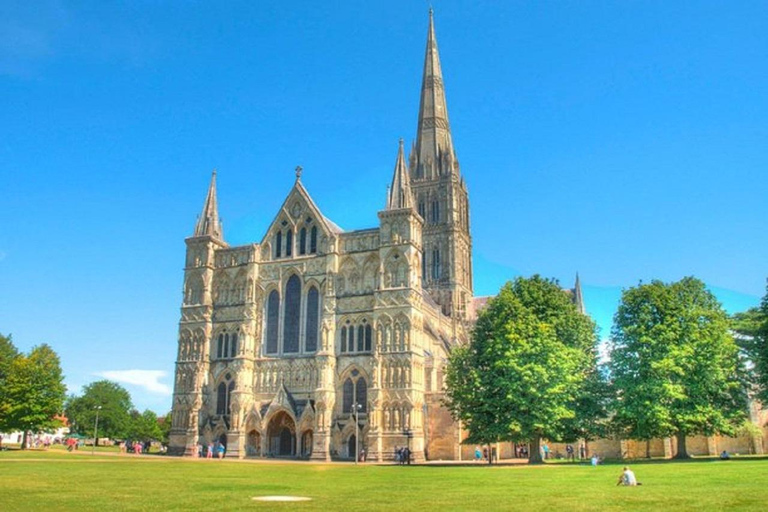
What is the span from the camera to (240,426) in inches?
2315

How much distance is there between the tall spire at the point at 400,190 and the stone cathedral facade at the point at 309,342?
112 millimetres

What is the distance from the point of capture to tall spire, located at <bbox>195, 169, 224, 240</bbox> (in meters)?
67.6

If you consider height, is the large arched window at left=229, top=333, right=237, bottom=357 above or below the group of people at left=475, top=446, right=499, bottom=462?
above

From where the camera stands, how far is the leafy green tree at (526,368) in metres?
43.9

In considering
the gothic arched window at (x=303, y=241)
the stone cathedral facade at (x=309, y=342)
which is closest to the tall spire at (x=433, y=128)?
the stone cathedral facade at (x=309, y=342)

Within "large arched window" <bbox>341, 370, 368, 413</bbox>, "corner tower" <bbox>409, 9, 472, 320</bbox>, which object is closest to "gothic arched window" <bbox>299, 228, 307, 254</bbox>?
"large arched window" <bbox>341, 370, 368, 413</bbox>

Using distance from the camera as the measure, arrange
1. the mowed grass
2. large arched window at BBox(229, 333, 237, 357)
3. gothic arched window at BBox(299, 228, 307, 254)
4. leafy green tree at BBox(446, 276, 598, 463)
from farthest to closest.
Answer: gothic arched window at BBox(299, 228, 307, 254) → large arched window at BBox(229, 333, 237, 357) → leafy green tree at BBox(446, 276, 598, 463) → the mowed grass

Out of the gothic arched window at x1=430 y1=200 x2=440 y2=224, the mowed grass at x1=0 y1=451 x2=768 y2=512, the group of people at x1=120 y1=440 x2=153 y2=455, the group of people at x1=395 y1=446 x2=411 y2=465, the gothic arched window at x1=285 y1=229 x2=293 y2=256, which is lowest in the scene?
the group of people at x1=120 y1=440 x2=153 y2=455

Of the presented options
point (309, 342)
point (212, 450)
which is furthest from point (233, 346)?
point (212, 450)

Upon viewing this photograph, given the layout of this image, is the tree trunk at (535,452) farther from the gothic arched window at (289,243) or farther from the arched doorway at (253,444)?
the gothic arched window at (289,243)

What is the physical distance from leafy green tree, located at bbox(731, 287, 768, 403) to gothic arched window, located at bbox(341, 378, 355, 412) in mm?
29279

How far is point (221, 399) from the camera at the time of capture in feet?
204

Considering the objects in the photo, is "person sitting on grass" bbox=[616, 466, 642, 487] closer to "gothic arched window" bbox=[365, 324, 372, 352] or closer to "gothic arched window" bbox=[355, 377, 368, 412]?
"gothic arched window" bbox=[355, 377, 368, 412]

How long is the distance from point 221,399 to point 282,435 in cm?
672
